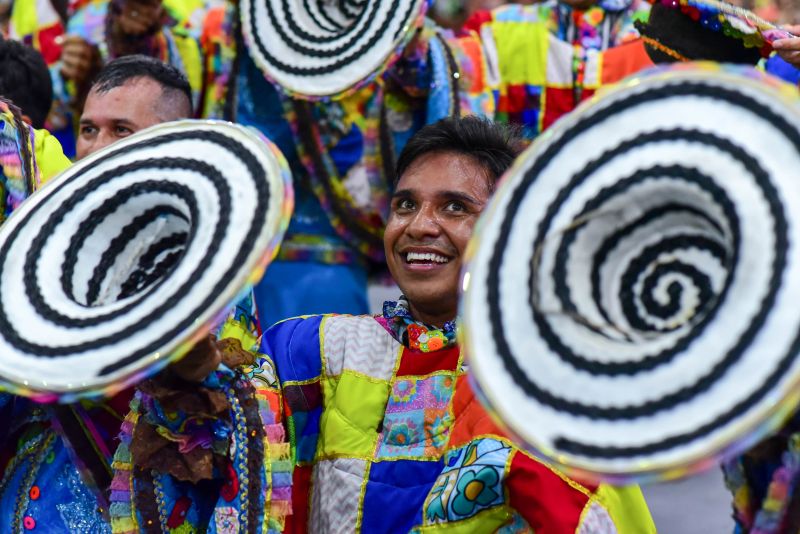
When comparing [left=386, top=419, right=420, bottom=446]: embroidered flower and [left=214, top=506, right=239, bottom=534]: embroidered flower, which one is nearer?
[left=214, top=506, right=239, bottom=534]: embroidered flower

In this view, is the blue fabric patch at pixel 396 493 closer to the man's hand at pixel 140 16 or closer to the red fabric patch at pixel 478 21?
A: the man's hand at pixel 140 16

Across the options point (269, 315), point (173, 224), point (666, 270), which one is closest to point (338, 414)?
point (173, 224)

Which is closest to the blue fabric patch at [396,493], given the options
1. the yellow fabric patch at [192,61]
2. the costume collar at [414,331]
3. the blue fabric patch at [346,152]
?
the costume collar at [414,331]

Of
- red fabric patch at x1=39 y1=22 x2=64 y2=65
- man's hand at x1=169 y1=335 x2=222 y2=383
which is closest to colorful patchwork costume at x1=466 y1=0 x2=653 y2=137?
red fabric patch at x1=39 y1=22 x2=64 y2=65

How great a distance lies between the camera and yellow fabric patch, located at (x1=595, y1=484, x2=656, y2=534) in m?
2.08

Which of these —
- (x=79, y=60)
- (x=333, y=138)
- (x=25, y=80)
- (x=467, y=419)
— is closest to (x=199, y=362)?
(x=467, y=419)

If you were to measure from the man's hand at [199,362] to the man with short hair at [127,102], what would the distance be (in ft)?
3.65

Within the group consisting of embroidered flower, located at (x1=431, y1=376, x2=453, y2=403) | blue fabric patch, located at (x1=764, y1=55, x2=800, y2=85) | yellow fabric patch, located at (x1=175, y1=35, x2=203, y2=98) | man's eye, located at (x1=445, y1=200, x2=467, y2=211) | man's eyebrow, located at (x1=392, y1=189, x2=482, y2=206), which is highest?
blue fabric patch, located at (x1=764, y1=55, x2=800, y2=85)

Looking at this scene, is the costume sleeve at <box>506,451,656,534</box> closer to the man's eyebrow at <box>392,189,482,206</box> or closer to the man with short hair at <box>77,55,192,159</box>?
the man's eyebrow at <box>392,189,482,206</box>

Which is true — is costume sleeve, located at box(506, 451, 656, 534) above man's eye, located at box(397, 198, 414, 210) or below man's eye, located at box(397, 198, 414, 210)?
below

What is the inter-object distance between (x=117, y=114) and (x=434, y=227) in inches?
39.1

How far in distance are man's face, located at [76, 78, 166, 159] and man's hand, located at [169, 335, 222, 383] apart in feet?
3.69

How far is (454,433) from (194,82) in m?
1.89

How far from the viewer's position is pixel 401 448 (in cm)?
220
